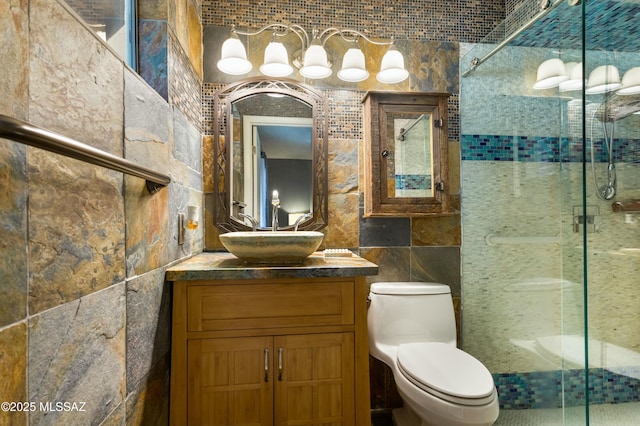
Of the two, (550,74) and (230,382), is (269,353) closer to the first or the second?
(230,382)

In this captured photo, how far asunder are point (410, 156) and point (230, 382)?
1.46 metres

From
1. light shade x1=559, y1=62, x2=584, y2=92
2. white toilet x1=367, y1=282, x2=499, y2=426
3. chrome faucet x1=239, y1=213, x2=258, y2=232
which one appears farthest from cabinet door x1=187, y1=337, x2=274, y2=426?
light shade x1=559, y1=62, x2=584, y2=92

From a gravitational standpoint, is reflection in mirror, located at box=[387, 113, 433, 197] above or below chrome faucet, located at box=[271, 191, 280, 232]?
above

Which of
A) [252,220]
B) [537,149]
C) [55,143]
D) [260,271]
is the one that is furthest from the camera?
[252,220]

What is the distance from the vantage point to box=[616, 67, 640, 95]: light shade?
1519mm

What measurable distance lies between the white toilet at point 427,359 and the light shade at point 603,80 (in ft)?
3.81

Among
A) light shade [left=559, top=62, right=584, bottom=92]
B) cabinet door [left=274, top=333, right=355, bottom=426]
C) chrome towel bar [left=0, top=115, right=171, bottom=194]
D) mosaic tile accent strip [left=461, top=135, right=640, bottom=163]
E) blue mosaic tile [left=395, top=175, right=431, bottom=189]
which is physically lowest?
cabinet door [left=274, top=333, right=355, bottom=426]

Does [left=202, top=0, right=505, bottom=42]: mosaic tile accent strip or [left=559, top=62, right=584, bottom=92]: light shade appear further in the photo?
[left=202, top=0, right=505, bottom=42]: mosaic tile accent strip

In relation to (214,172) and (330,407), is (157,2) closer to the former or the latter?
(214,172)

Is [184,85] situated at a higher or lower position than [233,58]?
lower

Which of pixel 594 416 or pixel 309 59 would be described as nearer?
pixel 594 416

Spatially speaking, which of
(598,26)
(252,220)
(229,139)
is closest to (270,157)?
(229,139)

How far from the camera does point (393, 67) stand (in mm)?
1835

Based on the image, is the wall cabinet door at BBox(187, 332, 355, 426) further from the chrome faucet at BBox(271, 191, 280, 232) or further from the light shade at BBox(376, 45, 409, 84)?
the light shade at BBox(376, 45, 409, 84)
